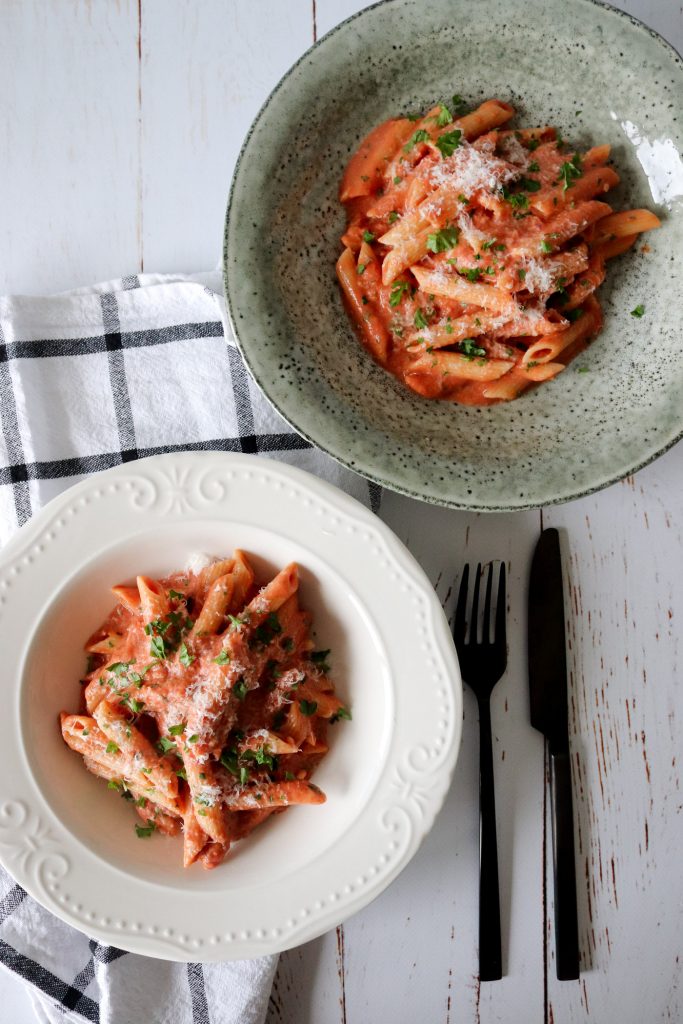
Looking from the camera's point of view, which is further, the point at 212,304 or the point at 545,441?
the point at 212,304

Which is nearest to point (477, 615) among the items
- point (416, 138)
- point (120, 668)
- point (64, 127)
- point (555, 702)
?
point (555, 702)

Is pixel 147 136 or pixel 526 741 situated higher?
pixel 147 136

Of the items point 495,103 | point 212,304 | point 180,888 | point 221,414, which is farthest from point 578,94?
point 180,888

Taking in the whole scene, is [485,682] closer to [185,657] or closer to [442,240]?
[185,657]

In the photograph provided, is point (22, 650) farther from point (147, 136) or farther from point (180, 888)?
point (147, 136)

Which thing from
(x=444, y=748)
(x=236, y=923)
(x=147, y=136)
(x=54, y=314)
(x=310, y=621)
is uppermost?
(x=147, y=136)

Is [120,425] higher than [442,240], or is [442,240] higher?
[442,240]

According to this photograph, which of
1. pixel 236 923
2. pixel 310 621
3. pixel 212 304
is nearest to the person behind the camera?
pixel 236 923
